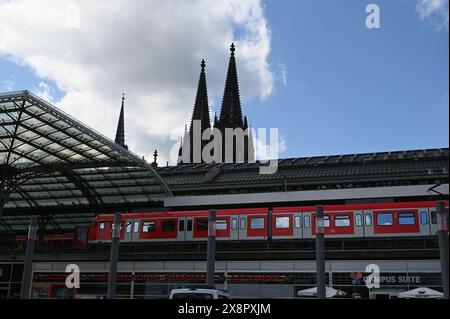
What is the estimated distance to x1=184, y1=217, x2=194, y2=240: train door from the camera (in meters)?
37.0

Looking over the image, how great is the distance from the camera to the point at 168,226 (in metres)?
37.9

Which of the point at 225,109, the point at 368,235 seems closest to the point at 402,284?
the point at 368,235

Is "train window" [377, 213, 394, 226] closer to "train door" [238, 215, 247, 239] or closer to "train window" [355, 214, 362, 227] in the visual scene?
"train window" [355, 214, 362, 227]

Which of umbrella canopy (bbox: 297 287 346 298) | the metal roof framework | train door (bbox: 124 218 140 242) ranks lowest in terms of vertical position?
umbrella canopy (bbox: 297 287 346 298)

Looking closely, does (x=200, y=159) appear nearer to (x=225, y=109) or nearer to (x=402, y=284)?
(x=225, y=109)

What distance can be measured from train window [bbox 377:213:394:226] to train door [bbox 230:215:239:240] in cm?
981

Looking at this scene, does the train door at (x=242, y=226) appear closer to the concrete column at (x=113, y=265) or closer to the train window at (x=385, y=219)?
the concrete column at (x=113, y=265)

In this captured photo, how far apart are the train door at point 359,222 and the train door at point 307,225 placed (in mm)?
3004

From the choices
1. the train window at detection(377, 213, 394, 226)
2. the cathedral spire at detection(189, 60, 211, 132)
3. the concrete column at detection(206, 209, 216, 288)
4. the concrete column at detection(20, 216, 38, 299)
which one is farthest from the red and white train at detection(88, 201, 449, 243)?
the cathedral spire at detection(189, 60, 211, 132)

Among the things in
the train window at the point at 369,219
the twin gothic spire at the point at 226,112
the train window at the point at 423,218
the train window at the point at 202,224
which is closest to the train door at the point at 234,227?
the train window at the point at 202,224

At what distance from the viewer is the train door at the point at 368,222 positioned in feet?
107

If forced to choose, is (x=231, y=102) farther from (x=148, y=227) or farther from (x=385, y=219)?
(x=385, y=219)

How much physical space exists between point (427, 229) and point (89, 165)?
26.6 m

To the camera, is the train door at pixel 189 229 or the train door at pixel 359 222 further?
the train door at pixel 189 229
